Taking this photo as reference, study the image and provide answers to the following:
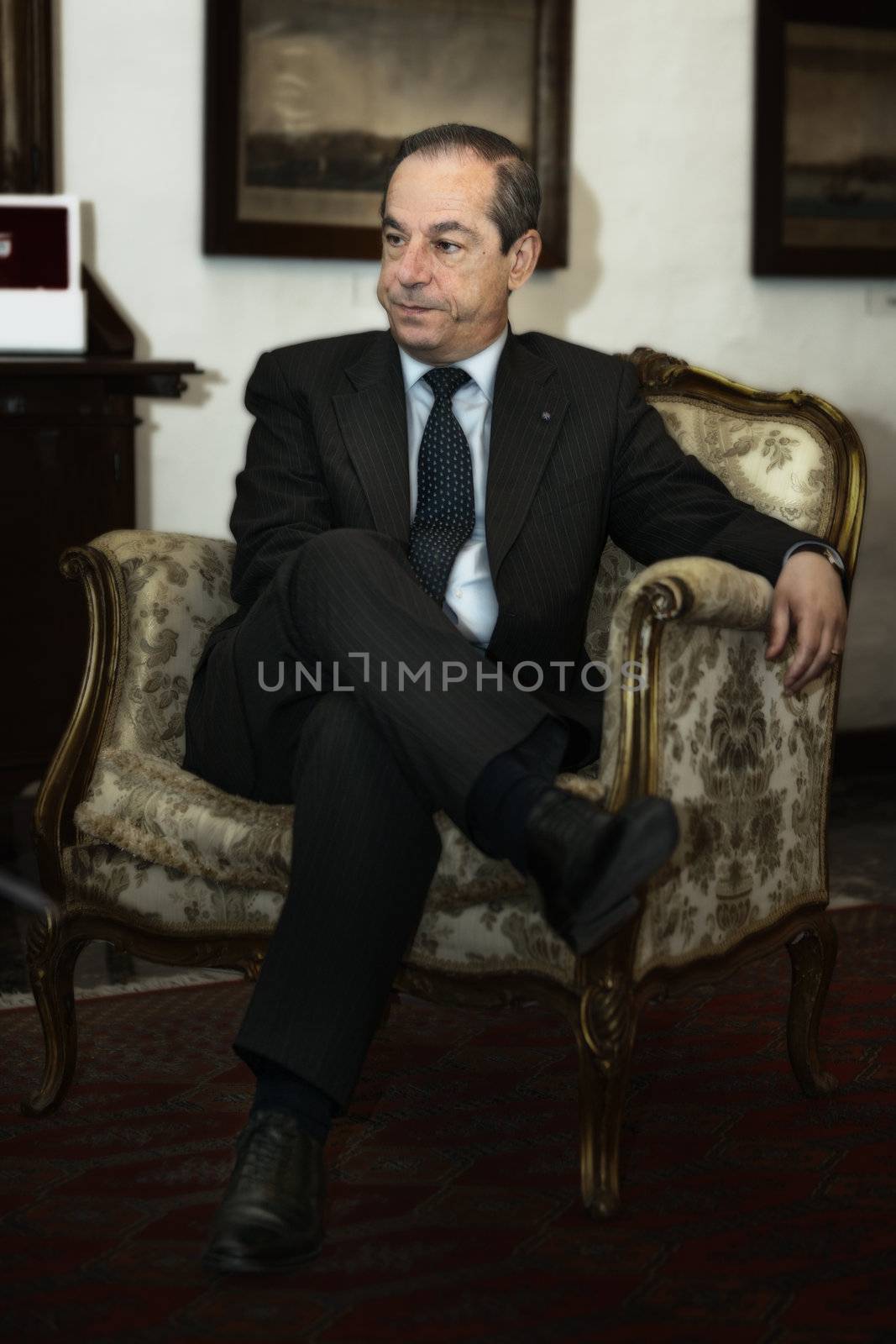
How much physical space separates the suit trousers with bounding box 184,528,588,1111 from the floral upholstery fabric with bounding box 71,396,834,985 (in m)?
0.12

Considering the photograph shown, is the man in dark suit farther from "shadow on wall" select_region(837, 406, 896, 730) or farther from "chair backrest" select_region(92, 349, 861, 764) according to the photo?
"shadow on wall" select_region(837, 406, 896, 730)

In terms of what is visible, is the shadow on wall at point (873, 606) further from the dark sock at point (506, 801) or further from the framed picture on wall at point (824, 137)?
the dark sock at point (506, 801)

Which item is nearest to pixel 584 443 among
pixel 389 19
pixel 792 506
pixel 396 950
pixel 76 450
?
pixel 792 506

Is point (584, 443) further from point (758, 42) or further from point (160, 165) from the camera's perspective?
point (758, 42)

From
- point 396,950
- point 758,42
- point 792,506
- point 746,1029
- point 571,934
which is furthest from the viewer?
point 758,42

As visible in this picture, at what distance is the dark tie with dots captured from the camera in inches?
97.4

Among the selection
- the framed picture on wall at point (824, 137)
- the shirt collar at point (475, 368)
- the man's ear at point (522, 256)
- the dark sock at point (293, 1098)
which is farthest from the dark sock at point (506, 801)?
the framed picture on wall at point (824, 137)

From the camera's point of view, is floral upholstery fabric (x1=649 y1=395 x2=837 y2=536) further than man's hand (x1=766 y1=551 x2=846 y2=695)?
Yes

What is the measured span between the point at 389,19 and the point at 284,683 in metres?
2.51

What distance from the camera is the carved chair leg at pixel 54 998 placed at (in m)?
2.39

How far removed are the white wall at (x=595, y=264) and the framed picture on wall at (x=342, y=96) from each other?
0.07m

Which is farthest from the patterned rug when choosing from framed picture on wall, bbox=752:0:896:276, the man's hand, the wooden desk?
framed picture on wall, bbox=752:0:896:276

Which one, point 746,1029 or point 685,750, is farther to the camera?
point 746,1029

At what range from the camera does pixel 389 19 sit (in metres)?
4.07
